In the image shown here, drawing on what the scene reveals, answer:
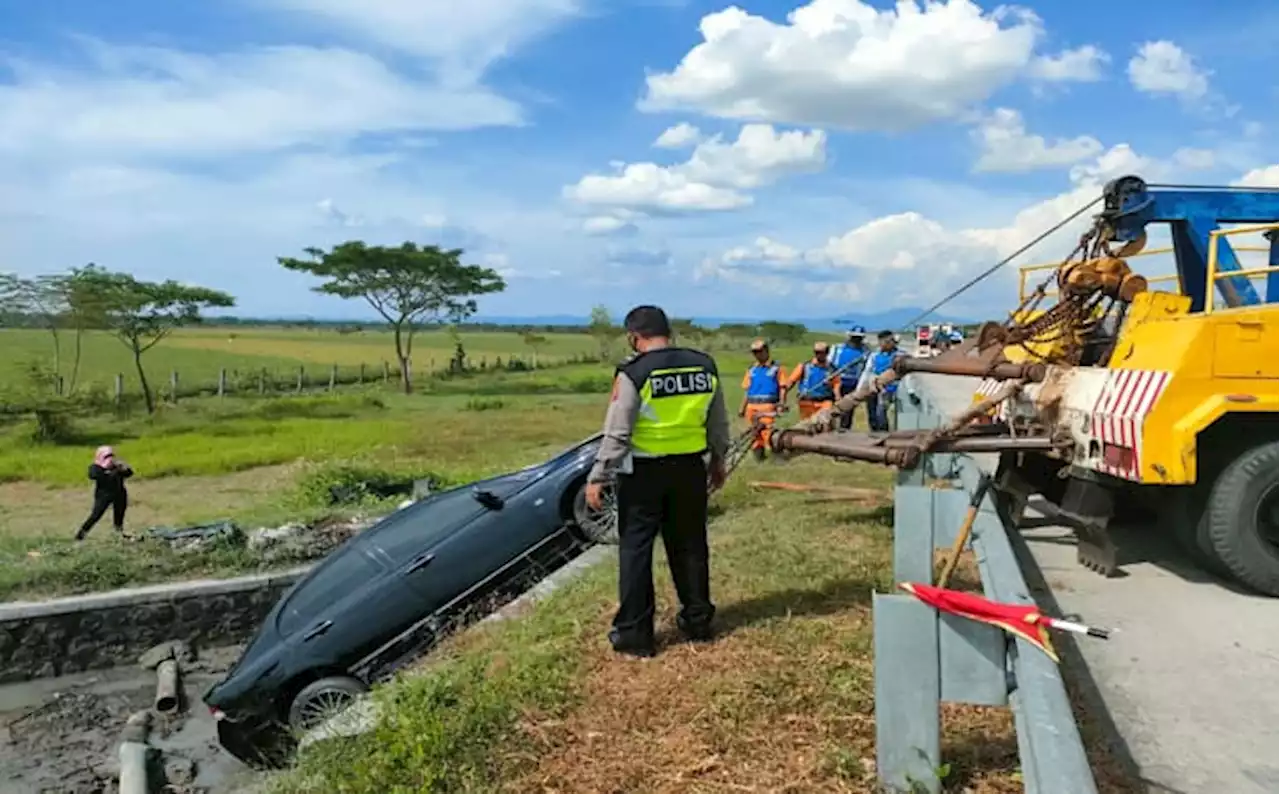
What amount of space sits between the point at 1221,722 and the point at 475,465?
15.3 m

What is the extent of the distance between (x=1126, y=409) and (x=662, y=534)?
290 cm

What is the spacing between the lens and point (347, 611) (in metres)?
6.93

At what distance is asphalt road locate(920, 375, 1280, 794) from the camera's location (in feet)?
12.9

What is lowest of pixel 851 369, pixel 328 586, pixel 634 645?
pixel 328 586

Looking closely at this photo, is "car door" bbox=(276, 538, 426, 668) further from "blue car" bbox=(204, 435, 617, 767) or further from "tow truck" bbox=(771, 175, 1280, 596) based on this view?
"tow truck" bbox=(771, 175, 1280, 596)

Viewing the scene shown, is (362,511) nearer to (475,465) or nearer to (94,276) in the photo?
(475,465)

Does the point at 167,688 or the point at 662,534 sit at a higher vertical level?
the point at 662,534

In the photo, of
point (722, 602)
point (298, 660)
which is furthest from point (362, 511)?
point (722, 602)

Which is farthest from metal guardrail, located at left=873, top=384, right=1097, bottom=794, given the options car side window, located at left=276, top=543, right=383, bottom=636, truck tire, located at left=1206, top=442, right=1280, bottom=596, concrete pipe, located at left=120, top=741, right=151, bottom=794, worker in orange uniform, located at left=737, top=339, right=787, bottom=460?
worker in orange uniform, located at left=737, top=339, right=787, bottom=460

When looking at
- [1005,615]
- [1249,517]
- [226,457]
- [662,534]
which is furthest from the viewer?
[226,457]

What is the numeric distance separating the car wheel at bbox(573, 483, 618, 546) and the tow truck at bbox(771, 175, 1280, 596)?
1.38 m

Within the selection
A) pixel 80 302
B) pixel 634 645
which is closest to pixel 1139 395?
pixel 634 645

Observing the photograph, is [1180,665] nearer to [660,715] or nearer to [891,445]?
[891,445]

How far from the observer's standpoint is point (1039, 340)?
7887 millimetres
